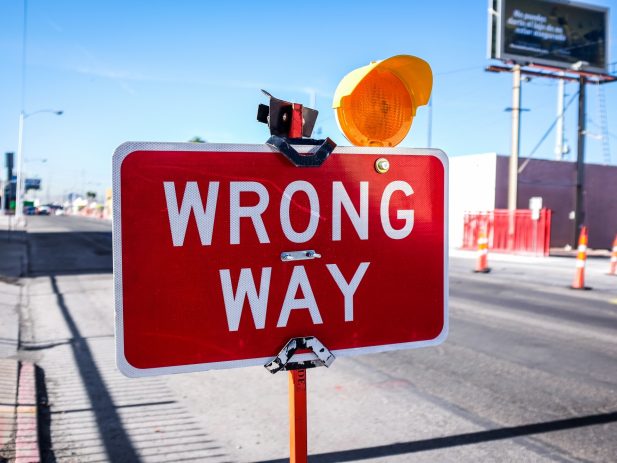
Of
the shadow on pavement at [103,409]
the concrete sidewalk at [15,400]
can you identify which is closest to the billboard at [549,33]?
the concrete sidewalk at [15,400]

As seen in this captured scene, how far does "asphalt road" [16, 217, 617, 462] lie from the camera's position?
4.11 m

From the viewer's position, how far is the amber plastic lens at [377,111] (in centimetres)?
200

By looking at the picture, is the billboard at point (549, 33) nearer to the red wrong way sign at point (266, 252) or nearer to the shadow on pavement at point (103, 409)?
the shadow on pavement at point (103, 409)

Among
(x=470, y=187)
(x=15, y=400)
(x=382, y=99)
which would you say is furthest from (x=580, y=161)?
(x=382, y=99)

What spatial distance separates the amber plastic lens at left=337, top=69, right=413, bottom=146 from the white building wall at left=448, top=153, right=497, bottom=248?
29898 mm

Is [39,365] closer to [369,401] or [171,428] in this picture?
[171,428]

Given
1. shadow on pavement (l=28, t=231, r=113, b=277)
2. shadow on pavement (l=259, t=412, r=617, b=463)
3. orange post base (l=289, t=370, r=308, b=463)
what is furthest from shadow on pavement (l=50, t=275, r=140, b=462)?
shadow on pavement (l=28, t=231, r=113, b=277)

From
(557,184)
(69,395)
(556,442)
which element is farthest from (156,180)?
(557,184)

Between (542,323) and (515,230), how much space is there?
1711 cm

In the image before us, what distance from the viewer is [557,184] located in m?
32.8

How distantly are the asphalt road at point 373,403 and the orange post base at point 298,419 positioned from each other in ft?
7.04

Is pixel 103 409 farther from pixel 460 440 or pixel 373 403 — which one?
pixel 460 440

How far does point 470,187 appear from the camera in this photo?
3262 cm

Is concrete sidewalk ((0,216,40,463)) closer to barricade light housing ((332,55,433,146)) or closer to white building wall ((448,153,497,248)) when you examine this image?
barricade light housing ((332,55,433,146))
